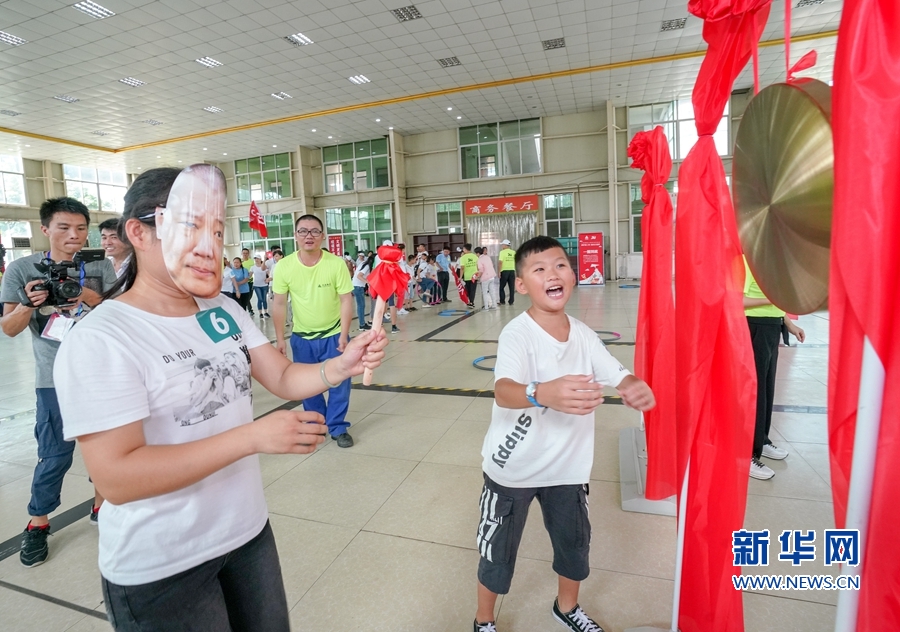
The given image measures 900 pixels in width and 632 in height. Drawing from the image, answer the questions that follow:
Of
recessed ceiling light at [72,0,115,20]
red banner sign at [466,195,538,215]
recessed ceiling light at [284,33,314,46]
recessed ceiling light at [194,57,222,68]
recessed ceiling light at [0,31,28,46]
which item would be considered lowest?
red banner sign at [466,195,538,215]

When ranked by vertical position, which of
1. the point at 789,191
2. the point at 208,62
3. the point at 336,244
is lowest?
the point at 789,191

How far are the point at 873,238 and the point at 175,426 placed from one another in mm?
1287

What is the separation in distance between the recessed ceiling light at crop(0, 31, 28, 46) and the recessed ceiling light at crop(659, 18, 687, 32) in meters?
13.9

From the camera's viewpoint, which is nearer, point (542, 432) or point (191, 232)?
point (191, 232)

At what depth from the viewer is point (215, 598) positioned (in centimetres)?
107

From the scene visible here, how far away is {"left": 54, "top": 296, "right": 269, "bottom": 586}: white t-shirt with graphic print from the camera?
0.86 metres

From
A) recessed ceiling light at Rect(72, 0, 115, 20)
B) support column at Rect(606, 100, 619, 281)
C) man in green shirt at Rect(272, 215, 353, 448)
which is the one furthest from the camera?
support column at Rect(606, 100, 619, 281)

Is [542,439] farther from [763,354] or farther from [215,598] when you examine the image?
[763,354]

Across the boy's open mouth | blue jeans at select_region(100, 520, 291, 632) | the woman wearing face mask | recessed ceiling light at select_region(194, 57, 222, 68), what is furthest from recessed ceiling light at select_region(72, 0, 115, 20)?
blue jeans at select_region(100, 520, 291, 632)

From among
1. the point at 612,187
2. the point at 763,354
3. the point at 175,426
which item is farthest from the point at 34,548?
the point at 612,187

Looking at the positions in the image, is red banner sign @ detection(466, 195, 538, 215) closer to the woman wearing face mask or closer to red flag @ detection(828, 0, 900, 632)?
the woman wearing face mask

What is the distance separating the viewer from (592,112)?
17.1 m

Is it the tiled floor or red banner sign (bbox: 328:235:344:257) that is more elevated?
red banner sign (bbox: 328:235:344:257)

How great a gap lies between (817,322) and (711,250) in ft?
26.2
